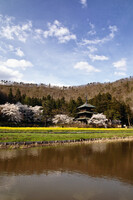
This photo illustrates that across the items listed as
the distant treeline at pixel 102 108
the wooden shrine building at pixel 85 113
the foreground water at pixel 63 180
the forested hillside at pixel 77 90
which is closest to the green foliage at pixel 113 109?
the distant treeline at pixel 102 108

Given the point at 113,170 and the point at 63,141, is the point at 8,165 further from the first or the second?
the point at 63,141

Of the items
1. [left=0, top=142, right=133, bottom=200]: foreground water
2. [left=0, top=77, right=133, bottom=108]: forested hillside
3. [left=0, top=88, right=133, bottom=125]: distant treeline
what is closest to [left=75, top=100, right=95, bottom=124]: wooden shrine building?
[left=0, top=88, right=133, bottom=125]: distant treeline

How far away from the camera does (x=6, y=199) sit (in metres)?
6.15

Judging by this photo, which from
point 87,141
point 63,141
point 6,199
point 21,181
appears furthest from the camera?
point 87,141

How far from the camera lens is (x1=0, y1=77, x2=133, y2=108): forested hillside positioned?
4365 inches

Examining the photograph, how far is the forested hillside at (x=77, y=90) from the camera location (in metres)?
111

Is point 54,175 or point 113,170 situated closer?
point 54,175

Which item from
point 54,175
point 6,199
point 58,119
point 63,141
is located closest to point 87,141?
point 63,141

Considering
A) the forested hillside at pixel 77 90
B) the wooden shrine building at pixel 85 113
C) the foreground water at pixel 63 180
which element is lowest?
the foreground water at pixel 63 180

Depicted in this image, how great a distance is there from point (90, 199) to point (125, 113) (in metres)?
59.1

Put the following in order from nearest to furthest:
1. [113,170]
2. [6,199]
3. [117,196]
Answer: [6,199] < [117,196] < [113,170]

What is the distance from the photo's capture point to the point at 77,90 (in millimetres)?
127375

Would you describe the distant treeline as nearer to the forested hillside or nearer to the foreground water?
the foreground water

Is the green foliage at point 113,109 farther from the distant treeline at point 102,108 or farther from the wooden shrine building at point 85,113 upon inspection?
the wooden shrine building at point 85,113
